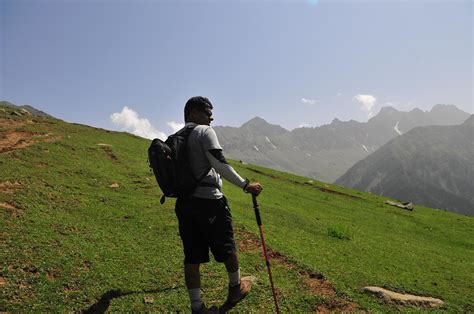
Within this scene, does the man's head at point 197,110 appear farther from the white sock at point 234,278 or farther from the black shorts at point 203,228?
the white sock at point 234,278

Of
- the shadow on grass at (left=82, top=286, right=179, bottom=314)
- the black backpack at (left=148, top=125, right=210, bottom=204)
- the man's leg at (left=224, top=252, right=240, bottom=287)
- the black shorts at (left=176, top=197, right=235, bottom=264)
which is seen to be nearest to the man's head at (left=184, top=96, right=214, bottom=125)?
the black backpack at (left=148, top=125, right=210, bottom=204)

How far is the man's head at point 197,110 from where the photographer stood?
799cm

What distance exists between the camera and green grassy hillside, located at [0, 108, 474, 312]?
9391mm

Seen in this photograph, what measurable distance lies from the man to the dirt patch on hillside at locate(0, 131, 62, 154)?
2229cm

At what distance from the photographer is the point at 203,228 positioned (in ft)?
24.6

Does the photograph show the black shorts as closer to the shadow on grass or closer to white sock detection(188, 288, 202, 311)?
white sock detection(188, 288, 202, 311)

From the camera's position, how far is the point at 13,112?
3912 centimetres

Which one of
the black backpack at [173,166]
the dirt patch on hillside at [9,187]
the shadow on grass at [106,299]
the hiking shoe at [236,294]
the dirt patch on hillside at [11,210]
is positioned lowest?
the shadow on grass at [106,299]

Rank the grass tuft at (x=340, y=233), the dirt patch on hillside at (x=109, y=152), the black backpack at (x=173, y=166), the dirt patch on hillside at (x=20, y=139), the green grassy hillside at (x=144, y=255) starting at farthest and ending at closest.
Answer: the dirt patch on hillside at (x=109, y=152), the dirt patch on hillside at (x=20, y=139), the grass tuft at (x=340, y=233), the green grassy hillside at (x=144, y=255), the black backpack at (x=173, y=166)

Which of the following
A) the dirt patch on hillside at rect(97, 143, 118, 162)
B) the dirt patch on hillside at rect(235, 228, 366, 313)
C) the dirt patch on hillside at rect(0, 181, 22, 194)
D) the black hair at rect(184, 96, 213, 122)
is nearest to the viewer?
the black hair at rect(184, 96, 213, 122)

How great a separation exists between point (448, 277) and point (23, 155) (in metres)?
25.6

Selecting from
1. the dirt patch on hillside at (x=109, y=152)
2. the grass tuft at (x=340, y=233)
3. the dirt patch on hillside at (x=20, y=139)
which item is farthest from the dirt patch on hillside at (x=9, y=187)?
the grass tuft at (x=340, y=233)

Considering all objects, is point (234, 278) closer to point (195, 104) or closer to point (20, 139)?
point (195, 104)

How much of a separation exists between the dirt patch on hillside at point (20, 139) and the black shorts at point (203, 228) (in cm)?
2224
